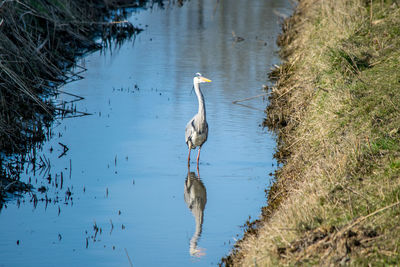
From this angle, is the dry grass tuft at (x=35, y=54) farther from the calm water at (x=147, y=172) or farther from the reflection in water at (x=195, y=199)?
the reflection in water at (x=195, y=199)

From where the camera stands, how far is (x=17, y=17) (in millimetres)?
13914

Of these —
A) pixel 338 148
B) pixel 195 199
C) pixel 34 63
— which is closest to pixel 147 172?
pixel 195 199

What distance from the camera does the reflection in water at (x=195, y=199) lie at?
304 inches

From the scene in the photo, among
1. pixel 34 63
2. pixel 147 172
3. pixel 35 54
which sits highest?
pixel 35 54

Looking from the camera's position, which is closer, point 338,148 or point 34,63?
point 338,148

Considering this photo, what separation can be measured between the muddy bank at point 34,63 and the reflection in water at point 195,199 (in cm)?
241

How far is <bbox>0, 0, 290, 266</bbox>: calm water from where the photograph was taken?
24.6ft

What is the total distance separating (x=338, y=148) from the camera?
314 inches

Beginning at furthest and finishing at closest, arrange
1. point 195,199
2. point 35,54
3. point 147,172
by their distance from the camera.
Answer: point 35,54 → point 147,172 → point 195,199

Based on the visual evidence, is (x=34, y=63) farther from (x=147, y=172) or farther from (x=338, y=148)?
(x=338, y=148)

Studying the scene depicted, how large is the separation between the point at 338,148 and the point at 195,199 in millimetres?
2278

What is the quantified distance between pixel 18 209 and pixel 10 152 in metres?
2.10

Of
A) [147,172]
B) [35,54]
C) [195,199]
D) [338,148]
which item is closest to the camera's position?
[338,148]

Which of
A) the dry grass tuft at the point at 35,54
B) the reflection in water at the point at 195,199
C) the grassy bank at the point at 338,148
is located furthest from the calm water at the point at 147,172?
the grassy bank at the point at 338,148
